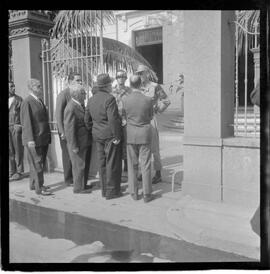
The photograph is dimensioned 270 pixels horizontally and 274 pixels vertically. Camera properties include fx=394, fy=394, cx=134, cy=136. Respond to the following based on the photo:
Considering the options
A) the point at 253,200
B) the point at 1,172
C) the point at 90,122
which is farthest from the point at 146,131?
the point at 1,172

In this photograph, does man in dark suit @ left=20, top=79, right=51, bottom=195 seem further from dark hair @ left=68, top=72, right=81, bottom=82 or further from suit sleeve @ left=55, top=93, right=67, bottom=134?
dark hair @ left=68, top=72, right=81, bottom=82

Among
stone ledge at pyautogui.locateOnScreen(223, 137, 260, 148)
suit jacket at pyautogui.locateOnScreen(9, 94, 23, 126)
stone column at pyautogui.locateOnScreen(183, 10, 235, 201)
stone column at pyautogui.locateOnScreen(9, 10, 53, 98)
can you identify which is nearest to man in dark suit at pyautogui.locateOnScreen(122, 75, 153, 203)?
stone column at pyautogui.locateOnScreen(183, 10, 235, 201)

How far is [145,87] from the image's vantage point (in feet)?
20.6

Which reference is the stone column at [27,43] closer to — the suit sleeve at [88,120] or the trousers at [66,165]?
the trousers at [66,165]

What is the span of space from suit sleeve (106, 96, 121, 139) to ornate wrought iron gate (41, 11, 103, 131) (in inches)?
50.7

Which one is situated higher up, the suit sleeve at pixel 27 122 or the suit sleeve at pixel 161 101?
the suit sleeve at pixel 161 101

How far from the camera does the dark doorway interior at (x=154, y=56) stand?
474 inches

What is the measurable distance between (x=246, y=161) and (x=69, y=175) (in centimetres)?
313

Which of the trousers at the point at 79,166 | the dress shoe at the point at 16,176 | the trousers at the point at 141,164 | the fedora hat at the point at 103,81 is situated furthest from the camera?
the dress shoe at the point at 16,176

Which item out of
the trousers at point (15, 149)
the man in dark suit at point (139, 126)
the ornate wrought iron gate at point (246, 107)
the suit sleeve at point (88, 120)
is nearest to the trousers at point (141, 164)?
the man in dark suit at point (139, 126)

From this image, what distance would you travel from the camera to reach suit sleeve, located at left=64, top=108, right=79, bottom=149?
6.01 m

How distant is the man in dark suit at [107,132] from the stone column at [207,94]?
100 cm

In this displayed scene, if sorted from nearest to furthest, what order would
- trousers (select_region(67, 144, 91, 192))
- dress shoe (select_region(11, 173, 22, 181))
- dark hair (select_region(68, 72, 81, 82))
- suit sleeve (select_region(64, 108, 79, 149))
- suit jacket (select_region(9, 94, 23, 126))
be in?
suit sleeve (select_region(64, 108, 79, 149)), trousers (select_region(67, 144, 91, 192)), dark hair (select_region(68, 72, 81, 82)), suit jacket (select_region(9, 94, 23, 126)), dress shoe (select_region(11, 173, 22, 181))

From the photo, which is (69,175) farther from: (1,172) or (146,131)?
(1,172)
